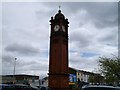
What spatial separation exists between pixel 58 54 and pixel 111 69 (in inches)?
378

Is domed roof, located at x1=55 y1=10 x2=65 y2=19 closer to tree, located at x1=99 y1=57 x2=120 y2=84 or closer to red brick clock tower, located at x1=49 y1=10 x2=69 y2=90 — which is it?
red brick clock tower, located at x1=49 y1=10 x2=69 y2=90

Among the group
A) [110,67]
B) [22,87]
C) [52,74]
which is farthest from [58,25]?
[22,87]

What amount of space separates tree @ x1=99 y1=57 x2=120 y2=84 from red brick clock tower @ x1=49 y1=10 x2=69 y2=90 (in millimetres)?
6456

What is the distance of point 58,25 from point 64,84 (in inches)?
398

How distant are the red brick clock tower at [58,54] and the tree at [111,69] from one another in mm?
6456

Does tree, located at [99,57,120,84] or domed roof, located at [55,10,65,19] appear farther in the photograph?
domed roof, located at [55,10,65,19]

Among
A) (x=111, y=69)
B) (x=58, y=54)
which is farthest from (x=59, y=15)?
(x=111, y=69)

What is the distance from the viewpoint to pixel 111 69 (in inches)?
1444

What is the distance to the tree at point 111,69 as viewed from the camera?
36031 millimetres

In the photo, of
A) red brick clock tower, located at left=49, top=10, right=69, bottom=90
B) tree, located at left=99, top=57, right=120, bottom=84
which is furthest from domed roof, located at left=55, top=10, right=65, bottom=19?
tree, located at left=99, top=57, right=120, bottom=84

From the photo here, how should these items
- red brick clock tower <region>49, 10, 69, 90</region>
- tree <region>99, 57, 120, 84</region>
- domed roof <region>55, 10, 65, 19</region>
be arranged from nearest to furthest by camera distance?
tree <region>99, 57, 120, 84</region>
red brick clock tower <region>49, 10, 69, 90</region>
domed roof <region>55, 10, 65, 19</region>

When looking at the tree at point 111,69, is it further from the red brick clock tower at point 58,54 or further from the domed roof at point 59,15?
the domed roof at point 59,15

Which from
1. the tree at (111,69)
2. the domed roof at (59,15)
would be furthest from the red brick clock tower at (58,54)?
the tree at (111,69)

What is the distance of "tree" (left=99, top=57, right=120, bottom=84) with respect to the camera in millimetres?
36031
